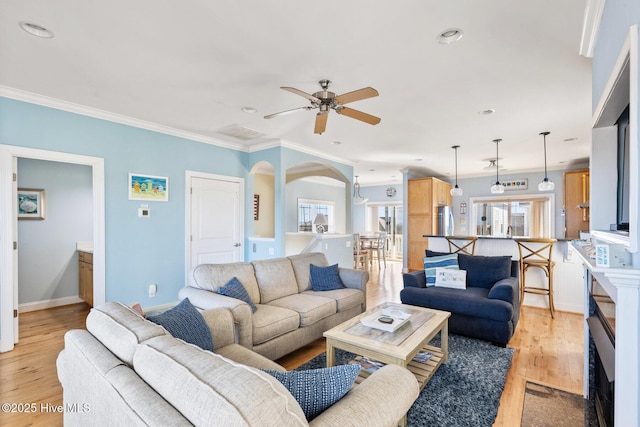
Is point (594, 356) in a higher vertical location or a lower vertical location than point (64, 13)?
lower

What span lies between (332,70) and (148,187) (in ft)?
9.74

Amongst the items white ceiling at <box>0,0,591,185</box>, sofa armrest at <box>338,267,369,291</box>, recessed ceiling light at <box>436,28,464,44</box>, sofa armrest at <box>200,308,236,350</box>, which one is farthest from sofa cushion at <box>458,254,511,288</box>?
sofa armrest at <box>200,308,236,350</box>

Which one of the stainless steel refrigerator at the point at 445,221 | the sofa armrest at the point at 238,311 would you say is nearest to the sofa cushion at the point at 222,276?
the sofa armrest at the point at 238,311

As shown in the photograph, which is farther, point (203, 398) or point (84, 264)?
point (84, 264)

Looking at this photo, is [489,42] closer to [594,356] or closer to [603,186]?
[603,186]

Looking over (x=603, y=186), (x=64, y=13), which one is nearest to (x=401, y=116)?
(x=603, y=186)

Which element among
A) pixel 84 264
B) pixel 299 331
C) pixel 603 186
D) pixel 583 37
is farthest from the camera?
pixel 84 264

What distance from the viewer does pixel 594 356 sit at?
6.80ft

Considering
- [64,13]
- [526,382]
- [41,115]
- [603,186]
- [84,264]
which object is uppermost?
[64,13]

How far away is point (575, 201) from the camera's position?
6441 mm

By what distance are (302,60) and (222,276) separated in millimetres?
2081

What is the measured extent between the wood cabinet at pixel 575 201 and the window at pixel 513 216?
455 mm

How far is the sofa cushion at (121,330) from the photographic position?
3.90 feet

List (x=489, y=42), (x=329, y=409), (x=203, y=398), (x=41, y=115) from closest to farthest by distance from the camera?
(x=203, y=398)
(x=329, y=409)
(x=489, y=42)
(x=41, y=115)
